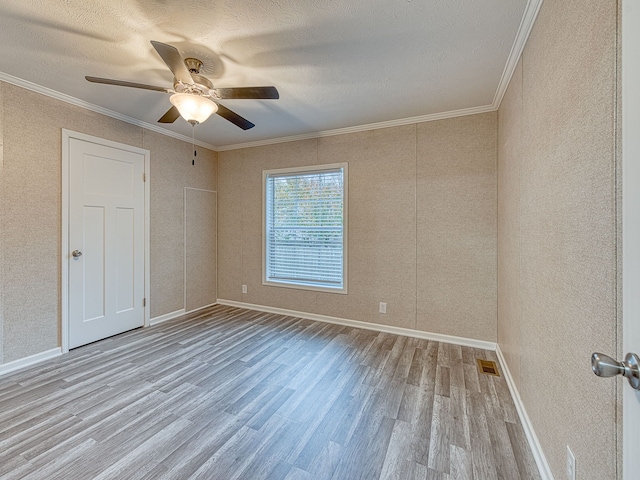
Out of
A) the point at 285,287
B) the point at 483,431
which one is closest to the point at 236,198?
the point at 285,287

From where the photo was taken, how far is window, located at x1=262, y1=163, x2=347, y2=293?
3797 mm

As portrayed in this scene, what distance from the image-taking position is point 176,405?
2033mm

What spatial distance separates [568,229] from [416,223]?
2.13 metres

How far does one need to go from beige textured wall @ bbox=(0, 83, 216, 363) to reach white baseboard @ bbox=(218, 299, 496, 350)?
230 cm

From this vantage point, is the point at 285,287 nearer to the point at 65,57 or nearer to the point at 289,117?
the point at 289,117

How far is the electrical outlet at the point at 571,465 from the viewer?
1129 millimetres

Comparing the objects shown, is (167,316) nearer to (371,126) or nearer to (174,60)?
(174,60)

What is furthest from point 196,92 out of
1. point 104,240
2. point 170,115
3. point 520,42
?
point 520,42

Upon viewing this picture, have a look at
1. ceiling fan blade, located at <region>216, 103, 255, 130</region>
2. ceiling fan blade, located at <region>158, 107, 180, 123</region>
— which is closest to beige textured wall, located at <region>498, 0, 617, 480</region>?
ceiling fan blade, located at <region>216, 103, 255, 130</region>

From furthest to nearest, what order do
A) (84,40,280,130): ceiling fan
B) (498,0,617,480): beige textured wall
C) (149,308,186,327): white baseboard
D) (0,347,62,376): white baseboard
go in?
(149,308,186,327): white baseboard, (0,347,62,376): white baseboard, (84,40,280,130): ceiling fan, (498,0,617,480): beige textured wall

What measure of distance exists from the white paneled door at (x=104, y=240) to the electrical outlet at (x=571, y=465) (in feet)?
13.2

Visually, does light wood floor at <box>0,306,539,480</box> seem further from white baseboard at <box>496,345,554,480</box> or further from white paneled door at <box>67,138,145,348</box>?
white paneled door at <box>67,138,145,348</box>

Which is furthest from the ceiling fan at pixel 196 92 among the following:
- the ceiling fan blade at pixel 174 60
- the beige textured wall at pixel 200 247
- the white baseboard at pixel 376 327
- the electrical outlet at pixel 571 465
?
the white baseboard at pixel 376 327
